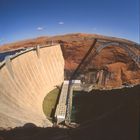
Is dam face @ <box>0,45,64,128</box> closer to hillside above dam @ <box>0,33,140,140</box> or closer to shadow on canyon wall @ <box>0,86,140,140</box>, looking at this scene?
hillside above dam @ <box>0,33,140,140</box>

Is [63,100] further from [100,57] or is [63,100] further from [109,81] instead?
[100,57]

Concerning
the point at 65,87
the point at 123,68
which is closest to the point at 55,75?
the point at 65,87

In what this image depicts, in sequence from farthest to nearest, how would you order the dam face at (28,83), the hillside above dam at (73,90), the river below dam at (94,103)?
the river below dam at (94,103), the dam face at (28,83), the hillside above dam at (73,90)

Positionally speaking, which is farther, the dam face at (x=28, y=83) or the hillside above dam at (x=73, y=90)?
the dam face at (x=28, y=83)

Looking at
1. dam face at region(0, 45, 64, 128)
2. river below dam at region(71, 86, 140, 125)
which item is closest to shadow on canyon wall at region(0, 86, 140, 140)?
dam face at region(0, 45, 64, 128)

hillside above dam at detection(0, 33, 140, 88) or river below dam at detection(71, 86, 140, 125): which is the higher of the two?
hillside above dam at detection(0, 33, 140, 88)

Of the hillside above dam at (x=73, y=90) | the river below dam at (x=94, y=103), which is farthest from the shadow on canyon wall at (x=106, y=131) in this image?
the river below dam at (x=94, y=103)

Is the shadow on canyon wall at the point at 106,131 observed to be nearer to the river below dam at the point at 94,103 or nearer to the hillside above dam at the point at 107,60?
the river below dam at the point at 94,103

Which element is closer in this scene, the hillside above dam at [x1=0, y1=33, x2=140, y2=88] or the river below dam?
the river below dam

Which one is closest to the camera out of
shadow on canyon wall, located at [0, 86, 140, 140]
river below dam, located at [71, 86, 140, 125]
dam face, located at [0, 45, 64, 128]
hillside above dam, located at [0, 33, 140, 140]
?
shadow on canyon wall, located at [0, 86, 140, 140]
